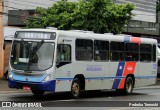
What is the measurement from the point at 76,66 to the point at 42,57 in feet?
6.11

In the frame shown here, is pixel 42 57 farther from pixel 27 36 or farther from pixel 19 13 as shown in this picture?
pixel 19 13

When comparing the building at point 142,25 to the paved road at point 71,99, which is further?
the building at point 142,25

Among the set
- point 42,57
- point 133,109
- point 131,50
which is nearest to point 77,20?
point 131,50

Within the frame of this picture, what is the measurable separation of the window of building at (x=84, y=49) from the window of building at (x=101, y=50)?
0.38 meters

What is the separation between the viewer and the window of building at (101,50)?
20.9 metres

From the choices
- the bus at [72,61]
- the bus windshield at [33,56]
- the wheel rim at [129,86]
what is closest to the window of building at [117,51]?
the bus at [72,61]

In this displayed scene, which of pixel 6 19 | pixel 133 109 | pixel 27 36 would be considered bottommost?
pixel 133 109

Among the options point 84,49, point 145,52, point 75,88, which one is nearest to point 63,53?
point 84,49

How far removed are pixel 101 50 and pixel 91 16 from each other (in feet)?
37.5

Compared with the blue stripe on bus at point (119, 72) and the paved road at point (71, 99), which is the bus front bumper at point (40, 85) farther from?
the blue stripe on bus at point (119, 72)

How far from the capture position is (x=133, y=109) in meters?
15.7

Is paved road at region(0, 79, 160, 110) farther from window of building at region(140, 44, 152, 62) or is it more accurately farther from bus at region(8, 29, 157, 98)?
window of building at region(140, 44, 152, 62)

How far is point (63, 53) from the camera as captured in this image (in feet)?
62.0

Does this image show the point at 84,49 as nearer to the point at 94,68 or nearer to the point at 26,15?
the point at 94,68
